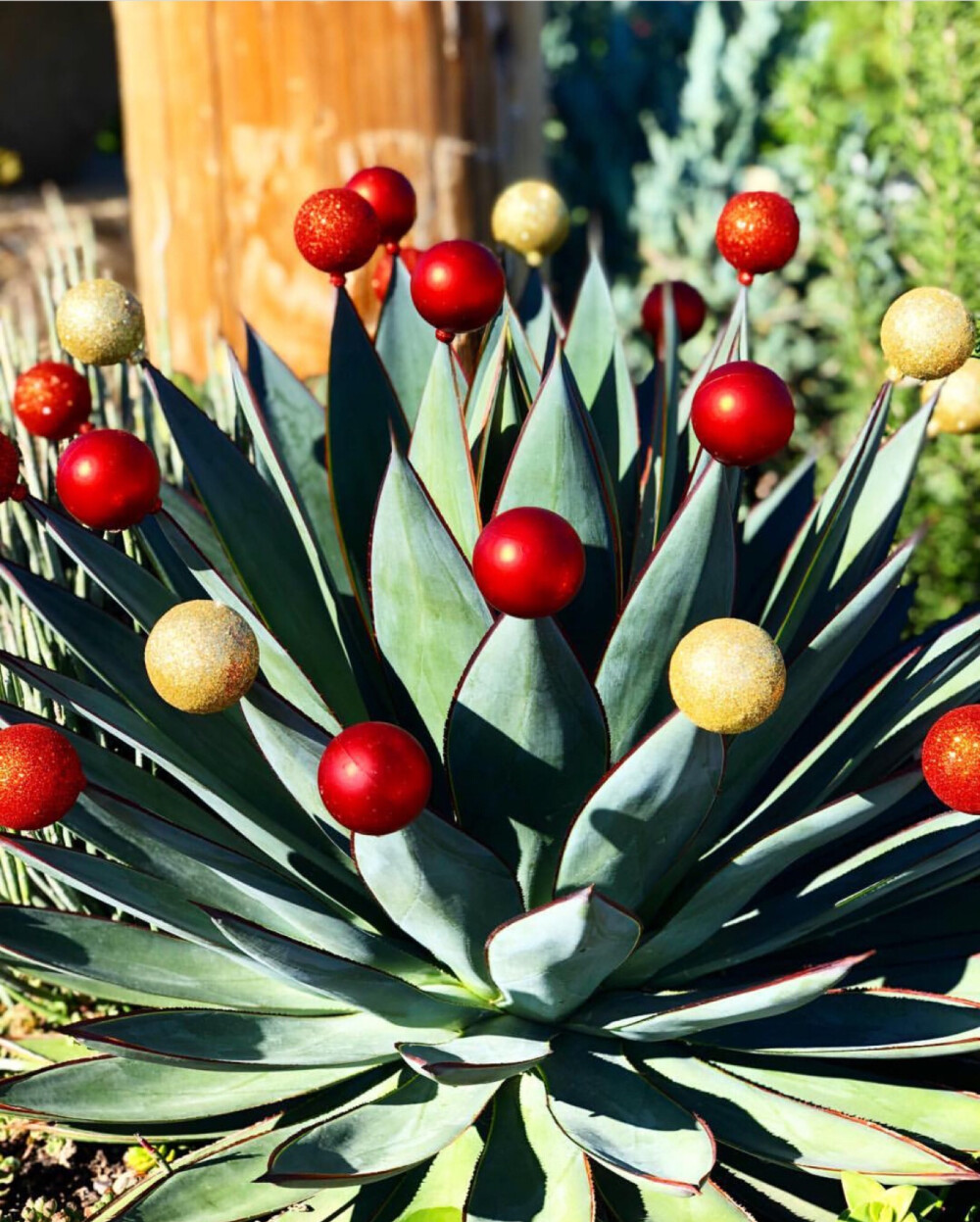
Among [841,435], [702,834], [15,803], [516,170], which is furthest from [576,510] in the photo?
[841,435]

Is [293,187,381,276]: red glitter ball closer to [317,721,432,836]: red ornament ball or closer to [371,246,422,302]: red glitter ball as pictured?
[371,246,422,302]: red glitter ball

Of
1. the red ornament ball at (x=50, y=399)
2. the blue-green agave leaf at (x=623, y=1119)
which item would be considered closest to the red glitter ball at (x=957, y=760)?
the blue-green agave leaf at (x=623, y=1119)

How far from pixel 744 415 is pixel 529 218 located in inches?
28.7

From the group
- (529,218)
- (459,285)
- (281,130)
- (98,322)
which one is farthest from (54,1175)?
(281,130)

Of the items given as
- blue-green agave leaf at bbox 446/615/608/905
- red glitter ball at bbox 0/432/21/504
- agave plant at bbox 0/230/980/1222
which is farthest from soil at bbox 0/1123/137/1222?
red glitter ball at bbox 0/432/21/504

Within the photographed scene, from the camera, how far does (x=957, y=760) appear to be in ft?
3.51

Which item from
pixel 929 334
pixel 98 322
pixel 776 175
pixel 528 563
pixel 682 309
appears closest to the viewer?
pixel 528 563

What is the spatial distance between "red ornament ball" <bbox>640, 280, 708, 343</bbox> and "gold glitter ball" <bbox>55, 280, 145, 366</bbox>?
0.69m

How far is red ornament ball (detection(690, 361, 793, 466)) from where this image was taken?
108cm

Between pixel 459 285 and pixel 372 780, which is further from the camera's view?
pixel 459 285

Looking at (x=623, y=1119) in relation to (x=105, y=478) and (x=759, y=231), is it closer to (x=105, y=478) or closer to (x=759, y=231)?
(x=105, y=478)

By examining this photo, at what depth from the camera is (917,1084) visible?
Answer: 55.1 inches

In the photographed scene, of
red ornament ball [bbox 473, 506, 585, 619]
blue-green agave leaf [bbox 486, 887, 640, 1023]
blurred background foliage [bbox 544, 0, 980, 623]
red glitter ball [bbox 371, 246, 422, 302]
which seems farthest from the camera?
blurred background foliage [bbox 544, 0, 980, 623]

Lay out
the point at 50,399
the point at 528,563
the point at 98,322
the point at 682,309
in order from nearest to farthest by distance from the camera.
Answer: the point at 528,563 < the point at 98,322 < the point at 50,399 < the point at 682,309
